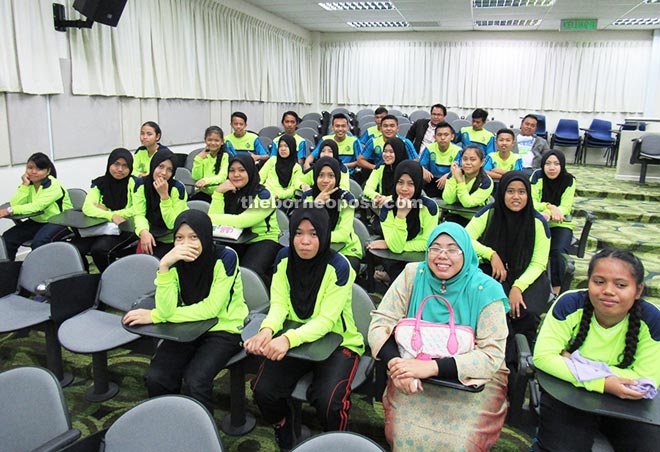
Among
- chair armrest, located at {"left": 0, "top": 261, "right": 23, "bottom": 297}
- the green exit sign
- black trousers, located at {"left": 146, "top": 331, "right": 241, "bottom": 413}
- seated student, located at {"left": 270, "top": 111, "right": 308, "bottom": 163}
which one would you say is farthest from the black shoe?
the green exit sign

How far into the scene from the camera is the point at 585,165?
10312mm

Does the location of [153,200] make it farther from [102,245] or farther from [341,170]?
[341,170]

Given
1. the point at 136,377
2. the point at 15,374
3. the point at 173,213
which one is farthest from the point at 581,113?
the point at 15,374

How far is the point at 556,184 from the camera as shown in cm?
400

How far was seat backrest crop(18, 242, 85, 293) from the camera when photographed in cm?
291

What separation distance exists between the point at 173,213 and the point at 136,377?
1336 millimetres

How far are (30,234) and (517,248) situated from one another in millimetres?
3834

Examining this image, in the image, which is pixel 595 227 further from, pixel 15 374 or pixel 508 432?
pixel 15 374

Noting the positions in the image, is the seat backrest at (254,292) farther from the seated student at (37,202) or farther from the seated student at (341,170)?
the seated student at (37,202)

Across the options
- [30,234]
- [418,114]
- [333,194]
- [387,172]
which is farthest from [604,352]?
[418,114]

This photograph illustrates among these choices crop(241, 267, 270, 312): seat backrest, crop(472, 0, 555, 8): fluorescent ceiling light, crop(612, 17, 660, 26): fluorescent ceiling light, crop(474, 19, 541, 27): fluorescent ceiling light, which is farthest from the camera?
crop(474, 19, 541, 27): fluorescent ceiling light

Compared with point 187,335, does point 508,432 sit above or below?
below

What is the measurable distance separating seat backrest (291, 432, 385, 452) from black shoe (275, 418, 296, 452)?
910mm

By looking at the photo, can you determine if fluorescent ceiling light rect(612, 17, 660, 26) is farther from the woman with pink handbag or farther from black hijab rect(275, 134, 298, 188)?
the woman with pink handbag
